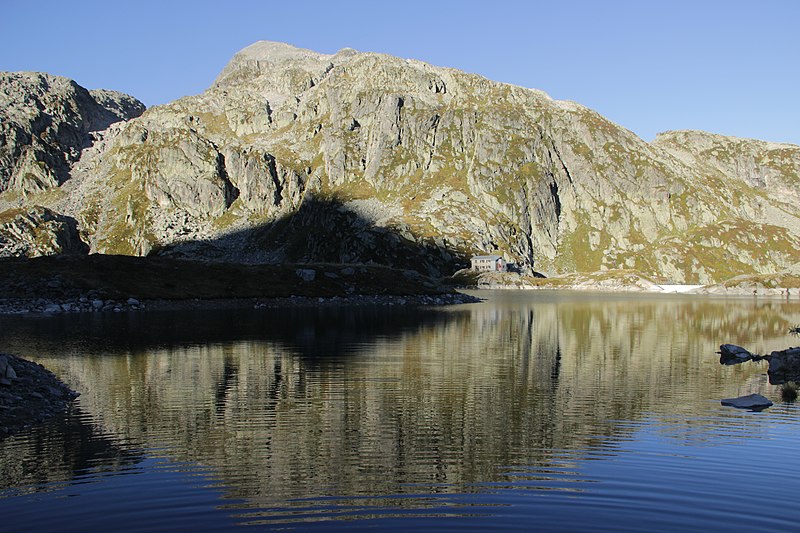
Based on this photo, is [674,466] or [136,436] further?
[136,436]

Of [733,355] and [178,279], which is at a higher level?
[178,279]

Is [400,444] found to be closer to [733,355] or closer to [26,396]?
[26,396]

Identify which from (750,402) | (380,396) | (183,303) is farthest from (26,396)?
(183,303)

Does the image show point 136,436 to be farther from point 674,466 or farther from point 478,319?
point 478,319

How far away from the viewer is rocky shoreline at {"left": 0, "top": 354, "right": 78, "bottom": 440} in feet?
105

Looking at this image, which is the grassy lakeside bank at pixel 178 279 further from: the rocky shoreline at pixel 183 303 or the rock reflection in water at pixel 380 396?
the rock reflection in water at pixel 380 396

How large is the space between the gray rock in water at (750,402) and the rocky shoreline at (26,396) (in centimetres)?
3960

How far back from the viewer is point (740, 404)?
Result: 38438mm

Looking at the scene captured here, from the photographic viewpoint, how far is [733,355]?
59.5 meters

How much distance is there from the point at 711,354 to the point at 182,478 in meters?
57.0

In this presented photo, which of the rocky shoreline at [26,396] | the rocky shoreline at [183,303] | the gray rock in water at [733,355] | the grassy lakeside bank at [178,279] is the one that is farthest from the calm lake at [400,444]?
the grassy lakeside bank at [178,279]

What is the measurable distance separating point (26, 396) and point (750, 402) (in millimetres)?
42840

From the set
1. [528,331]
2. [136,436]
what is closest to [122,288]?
[528,331]

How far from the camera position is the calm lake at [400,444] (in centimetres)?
1988
